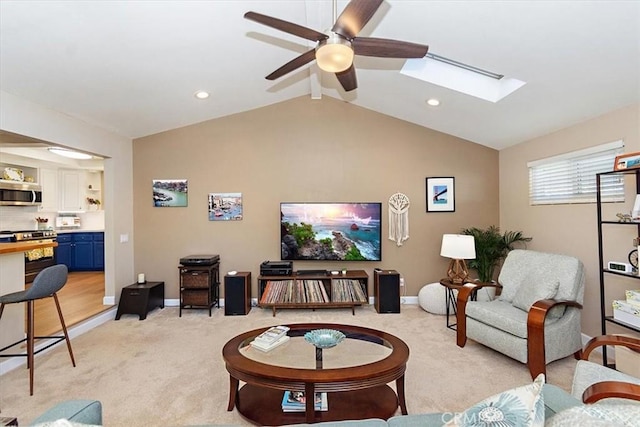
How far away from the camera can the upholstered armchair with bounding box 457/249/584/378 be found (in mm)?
2609

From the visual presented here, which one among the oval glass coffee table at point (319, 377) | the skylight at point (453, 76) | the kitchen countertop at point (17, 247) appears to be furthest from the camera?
the skylight at point (453, 76)

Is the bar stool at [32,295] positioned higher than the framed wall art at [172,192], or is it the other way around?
the framed wall art at [172,192]

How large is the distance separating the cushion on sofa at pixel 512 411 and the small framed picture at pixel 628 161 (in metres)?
2.33

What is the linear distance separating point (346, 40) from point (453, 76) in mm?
2062

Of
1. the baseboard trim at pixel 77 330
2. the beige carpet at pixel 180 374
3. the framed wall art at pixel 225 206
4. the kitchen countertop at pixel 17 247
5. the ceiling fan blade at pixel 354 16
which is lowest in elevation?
the beige carpet at pixel 180 374

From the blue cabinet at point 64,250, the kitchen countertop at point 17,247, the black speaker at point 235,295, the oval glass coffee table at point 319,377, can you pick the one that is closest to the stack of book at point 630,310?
the oval glass coffee table at point 319,377

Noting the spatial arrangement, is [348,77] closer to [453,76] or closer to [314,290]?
[453,76]

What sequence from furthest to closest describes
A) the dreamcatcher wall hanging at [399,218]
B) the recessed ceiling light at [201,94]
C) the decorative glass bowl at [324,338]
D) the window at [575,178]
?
the dreamcatcher wall hanging at [399,218] < the recessed ceiling light at [201,94] < the window at [575,178] < the decorative glass bowl at [324,338]

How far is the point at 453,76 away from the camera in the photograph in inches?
139

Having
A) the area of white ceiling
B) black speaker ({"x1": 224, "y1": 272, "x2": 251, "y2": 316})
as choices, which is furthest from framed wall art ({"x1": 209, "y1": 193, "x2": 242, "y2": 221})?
the area of white ceiling

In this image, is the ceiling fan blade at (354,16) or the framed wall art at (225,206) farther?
the framed wall art at (225,206)

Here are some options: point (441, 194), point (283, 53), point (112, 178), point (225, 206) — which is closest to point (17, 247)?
point (112, 178)

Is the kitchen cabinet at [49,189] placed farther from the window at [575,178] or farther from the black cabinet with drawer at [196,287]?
the window at [575,178]

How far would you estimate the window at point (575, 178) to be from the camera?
9.98ft
